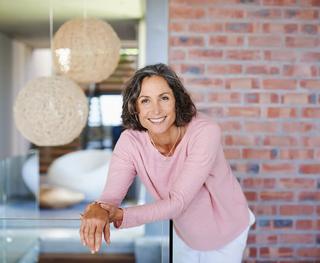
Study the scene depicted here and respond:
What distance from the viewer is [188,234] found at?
1.49m

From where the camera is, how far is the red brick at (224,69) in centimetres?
239

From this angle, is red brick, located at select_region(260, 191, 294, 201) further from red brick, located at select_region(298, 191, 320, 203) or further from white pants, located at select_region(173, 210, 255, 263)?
white pants, located at select_region(173, 210, 255, 263)

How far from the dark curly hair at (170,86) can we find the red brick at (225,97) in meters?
1.00

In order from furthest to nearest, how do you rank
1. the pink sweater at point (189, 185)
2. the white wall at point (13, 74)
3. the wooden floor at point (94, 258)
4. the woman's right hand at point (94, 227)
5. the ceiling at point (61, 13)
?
the white wall at point (13, 74) → the ceiling at point (61, 13) → the wooden floor at point (94, 258) → the pink sweater at point (189, 185) → the woman's right hand at point (94, 227)

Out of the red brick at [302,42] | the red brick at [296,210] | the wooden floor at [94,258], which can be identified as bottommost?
the wooden floor at [94,258]

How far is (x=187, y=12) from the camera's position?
2373 millimetres

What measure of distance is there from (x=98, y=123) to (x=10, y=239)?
1.36m

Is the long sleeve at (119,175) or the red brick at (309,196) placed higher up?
the long sleeve at (119,175)

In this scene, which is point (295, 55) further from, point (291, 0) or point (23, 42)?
point (23, 42)

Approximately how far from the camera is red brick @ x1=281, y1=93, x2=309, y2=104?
94.9 inches

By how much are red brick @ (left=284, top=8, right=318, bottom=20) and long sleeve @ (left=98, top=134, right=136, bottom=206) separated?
4.38 feet

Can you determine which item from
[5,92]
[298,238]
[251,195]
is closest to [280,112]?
[251,195]

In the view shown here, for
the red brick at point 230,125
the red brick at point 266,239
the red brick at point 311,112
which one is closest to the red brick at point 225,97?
the red brick at point 230,125

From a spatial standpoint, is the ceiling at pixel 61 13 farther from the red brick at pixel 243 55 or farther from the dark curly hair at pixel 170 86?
the dark curly hair at pixel 170 86
